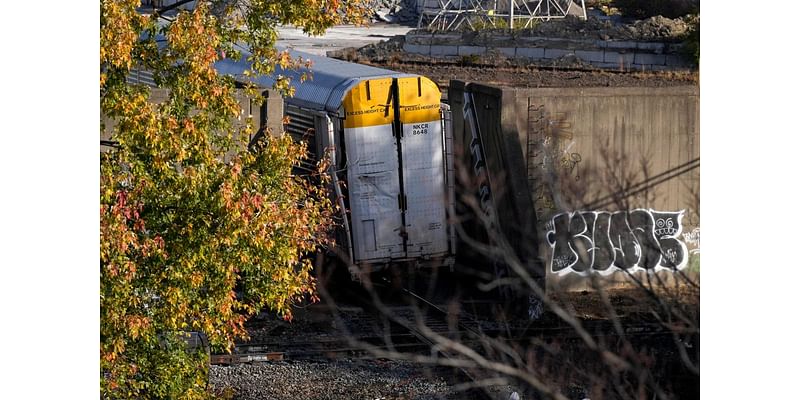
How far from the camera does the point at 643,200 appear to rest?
1772 centimetres

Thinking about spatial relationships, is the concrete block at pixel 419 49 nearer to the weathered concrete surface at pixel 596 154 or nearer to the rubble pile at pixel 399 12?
the weathered concrete surface at pixel 596 154

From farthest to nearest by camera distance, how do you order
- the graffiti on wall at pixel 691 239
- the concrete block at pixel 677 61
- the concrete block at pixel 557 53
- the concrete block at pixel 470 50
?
the concrete block at pixel 470 50 < the concrete block at pixel 557 53 < the concrete block at pixel 677 61 < the graffiti on wall at pixel 691 239

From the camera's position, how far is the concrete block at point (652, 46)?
33938 millimetres

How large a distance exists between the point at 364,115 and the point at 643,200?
4.98m

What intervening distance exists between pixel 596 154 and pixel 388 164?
347 cm

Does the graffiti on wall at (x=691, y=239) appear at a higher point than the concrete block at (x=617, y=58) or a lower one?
lower

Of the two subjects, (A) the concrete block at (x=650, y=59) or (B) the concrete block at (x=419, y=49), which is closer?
(A) the concrete block at (x=650, y=59)

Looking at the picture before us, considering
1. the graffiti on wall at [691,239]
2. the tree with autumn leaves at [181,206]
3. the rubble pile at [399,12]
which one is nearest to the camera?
the tree with autumn leaves at [181,206]

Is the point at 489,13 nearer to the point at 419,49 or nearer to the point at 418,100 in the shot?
the point at 419,49

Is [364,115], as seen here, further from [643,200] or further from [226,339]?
[226,339]

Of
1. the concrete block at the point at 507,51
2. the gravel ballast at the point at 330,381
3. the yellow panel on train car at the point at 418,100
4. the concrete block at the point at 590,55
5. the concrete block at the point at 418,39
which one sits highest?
the yellow panel on train car at the point at 418,100

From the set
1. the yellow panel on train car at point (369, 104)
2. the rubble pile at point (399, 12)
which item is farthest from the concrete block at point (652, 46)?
the rubble pile at point (399, 12)

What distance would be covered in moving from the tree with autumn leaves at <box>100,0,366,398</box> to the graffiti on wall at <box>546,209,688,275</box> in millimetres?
7004

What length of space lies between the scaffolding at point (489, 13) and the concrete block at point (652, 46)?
591cm
